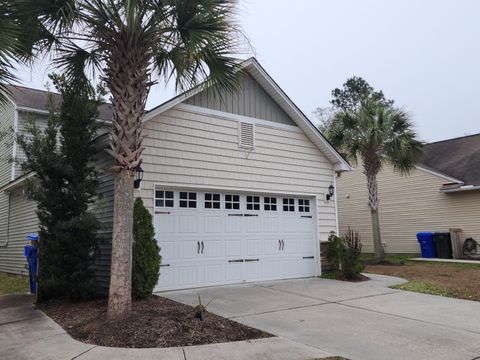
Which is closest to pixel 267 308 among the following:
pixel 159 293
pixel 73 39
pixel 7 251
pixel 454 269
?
pixel 159 293

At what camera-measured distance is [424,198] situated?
59.0ft

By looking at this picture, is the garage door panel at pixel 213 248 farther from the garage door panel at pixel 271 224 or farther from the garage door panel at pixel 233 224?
the garage door panel at pixel 271 224

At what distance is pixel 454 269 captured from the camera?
1291cm

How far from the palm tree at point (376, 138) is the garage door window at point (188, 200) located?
7.70 meters

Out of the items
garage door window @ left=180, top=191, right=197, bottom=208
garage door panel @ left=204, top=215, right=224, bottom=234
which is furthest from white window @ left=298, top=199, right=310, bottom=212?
garage door window @ left=180, top=191, right=197, bottom=208

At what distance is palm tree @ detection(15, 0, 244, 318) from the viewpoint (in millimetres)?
6030

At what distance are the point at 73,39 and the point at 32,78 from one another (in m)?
0.96

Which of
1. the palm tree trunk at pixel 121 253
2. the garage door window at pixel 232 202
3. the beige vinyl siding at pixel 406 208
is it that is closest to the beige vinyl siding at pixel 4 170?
the garage door window at pixel 232 202

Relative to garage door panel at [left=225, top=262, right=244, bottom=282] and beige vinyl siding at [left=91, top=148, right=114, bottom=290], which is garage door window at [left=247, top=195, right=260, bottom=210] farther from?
beige vinyl siding at [left=91, top=148, right=114, bottom=290]

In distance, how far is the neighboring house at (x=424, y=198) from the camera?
54.4 ft

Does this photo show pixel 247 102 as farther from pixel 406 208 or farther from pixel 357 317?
pixel 406 208

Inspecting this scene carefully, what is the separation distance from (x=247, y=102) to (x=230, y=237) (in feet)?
11.7

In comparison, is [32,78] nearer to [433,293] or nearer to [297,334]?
[297,334]

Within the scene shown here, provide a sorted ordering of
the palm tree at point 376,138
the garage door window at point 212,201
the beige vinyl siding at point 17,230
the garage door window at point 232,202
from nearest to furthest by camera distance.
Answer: the garage door window at point 212,201 < the garage door window at point 232,202 < the beige vinyl siding at point 17,230 < the palm tree at point 376,138
